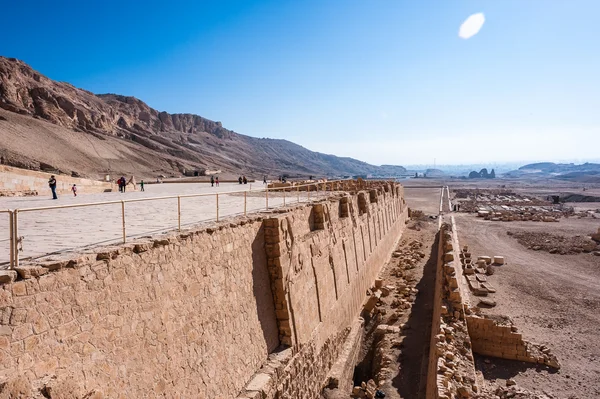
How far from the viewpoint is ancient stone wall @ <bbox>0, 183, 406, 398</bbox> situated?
4297 mm

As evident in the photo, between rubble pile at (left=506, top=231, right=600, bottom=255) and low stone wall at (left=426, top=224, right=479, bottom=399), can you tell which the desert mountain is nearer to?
low stone wall at (left=426, top=224, right=479, bottom=399)

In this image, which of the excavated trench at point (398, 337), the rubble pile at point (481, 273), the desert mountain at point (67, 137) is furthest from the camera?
the desert mountain at point (67, 137)

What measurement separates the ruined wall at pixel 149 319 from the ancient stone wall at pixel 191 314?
0.6 inches

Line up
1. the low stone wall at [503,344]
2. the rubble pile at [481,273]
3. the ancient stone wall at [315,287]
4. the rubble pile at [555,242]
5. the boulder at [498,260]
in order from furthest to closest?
the rubble pile at [555,242]
the boulder at [498,260]
the rubble pile at [481,273]
the low stone wall at [503,344]
the ancient stone wall at [315,287]

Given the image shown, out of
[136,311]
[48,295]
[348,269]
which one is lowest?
[348,269]

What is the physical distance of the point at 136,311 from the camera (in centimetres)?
548

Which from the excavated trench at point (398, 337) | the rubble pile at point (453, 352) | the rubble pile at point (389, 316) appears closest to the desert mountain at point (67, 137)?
the rubble pile at point (389, 316)

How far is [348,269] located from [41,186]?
52.6 feet

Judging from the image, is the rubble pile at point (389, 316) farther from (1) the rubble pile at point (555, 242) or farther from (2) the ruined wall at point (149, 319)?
(1) the rubble pile at point (555, 242)

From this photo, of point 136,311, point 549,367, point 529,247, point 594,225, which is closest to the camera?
point 136,311

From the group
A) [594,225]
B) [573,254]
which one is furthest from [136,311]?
[594,225]

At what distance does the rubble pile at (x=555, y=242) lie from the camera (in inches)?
1210

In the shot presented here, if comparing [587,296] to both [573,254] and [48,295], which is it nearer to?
[573,254]

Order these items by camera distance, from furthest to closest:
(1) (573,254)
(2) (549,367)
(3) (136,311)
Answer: (1) (573,254), (2) (549,367), (3) (136,311)
